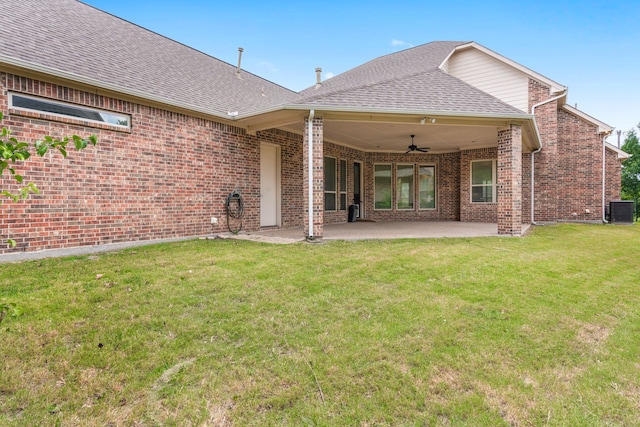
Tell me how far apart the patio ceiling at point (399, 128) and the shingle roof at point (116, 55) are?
139cm

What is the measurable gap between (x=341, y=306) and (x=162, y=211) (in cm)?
501

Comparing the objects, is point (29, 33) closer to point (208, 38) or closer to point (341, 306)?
point (341, 306)

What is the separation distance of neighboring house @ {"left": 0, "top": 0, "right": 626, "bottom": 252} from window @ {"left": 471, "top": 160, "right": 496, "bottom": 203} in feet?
0.13

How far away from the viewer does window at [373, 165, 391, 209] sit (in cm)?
1379

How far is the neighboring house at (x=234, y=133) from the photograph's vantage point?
5398 mm

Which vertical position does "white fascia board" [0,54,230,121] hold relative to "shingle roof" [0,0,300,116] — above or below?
below

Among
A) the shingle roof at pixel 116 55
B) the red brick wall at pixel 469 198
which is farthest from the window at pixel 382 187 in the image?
the shingle roof at pixel 116 55

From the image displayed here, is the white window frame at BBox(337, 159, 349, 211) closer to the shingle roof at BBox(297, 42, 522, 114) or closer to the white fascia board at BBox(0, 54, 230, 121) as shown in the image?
the shingle roof at BBox(297, 42, 522, 114)

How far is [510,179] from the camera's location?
25.0 ft

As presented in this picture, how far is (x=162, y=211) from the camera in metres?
6.87

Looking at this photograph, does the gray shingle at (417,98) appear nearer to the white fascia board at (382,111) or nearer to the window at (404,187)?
the white fascia board at (382,111)

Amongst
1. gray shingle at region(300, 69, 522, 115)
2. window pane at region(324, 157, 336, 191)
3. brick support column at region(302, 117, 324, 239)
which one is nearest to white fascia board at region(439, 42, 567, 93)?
gray shingle at region(300, 69, 522, 115)

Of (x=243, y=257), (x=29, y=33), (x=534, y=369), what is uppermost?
(x=29, y=33)

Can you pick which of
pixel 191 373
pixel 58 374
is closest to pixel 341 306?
pixel 191 373
